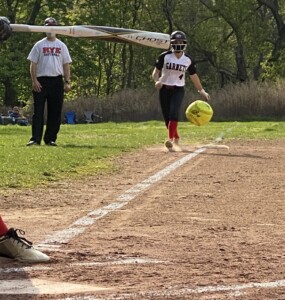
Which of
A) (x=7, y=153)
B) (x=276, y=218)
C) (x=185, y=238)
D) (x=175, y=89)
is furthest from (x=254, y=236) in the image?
(x=175, y=89)

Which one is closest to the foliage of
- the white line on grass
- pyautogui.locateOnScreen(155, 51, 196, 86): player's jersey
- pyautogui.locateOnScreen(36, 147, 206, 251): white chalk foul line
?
pyautogui.locateOnScreen(155, 51, 196, 86): player's jersey

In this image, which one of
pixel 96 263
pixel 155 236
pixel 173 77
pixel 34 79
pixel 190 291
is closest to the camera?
pixel 190 291

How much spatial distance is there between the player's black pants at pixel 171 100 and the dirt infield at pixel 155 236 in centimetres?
448

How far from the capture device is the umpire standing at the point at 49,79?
1652 cm

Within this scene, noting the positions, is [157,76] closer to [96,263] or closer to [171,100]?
[171,100]

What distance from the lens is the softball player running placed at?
1664 centimetres

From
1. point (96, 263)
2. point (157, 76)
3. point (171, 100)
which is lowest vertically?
point (96, 263)

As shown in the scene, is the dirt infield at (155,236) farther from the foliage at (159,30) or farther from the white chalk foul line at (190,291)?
the foliage at (159,30)

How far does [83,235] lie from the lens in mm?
6914

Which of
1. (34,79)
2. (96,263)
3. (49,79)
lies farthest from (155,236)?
(49,79)

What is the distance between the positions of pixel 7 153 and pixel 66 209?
566cm

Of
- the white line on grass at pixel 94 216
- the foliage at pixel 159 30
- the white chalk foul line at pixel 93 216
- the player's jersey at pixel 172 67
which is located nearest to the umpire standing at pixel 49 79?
the player's jersey at pixel 172 67

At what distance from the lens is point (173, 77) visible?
663 inches

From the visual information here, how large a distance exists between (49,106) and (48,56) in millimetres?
976
